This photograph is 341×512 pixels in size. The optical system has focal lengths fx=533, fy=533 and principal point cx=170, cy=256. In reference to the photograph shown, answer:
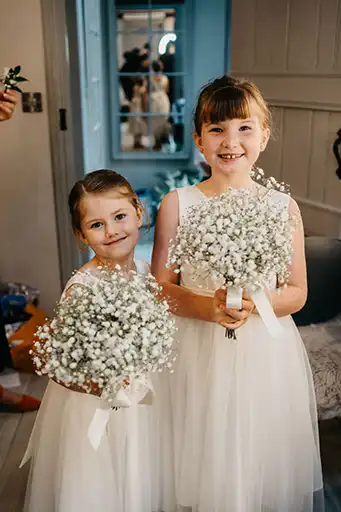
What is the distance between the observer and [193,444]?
149 centimetres

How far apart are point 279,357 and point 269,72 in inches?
62.1

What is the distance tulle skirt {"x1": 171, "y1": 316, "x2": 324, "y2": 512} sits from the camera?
1.44m

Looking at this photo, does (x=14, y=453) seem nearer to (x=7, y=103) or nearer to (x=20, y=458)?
(x=20, y=458)

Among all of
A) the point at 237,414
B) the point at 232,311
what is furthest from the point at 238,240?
the point at 237,414

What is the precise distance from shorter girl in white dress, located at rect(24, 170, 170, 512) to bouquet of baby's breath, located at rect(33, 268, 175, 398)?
0.22 meters

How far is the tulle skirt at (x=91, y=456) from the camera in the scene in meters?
1.38

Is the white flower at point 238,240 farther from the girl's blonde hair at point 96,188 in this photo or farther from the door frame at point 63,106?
the door frame at point 63,106

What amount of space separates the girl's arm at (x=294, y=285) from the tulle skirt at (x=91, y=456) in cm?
45

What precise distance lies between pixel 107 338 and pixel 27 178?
6.42ft

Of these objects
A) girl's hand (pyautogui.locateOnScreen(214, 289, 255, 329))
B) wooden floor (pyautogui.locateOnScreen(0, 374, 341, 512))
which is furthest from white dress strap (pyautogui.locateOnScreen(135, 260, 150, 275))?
wooden floor (pyautogui.locateOnScreen(0, 374, 341, 512))

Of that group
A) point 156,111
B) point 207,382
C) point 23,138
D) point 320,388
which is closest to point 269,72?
point 23,138

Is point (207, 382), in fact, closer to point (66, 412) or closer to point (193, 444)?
point (193, 444)

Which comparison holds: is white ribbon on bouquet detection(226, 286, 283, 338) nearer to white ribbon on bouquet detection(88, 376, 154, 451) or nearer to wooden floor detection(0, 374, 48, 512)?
white ribbon on bouquet detection(88, 376, 154, 451)

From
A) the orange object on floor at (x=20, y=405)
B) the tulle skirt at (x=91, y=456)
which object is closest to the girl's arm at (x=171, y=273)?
the tulle skirt at (x=91, y=456)
